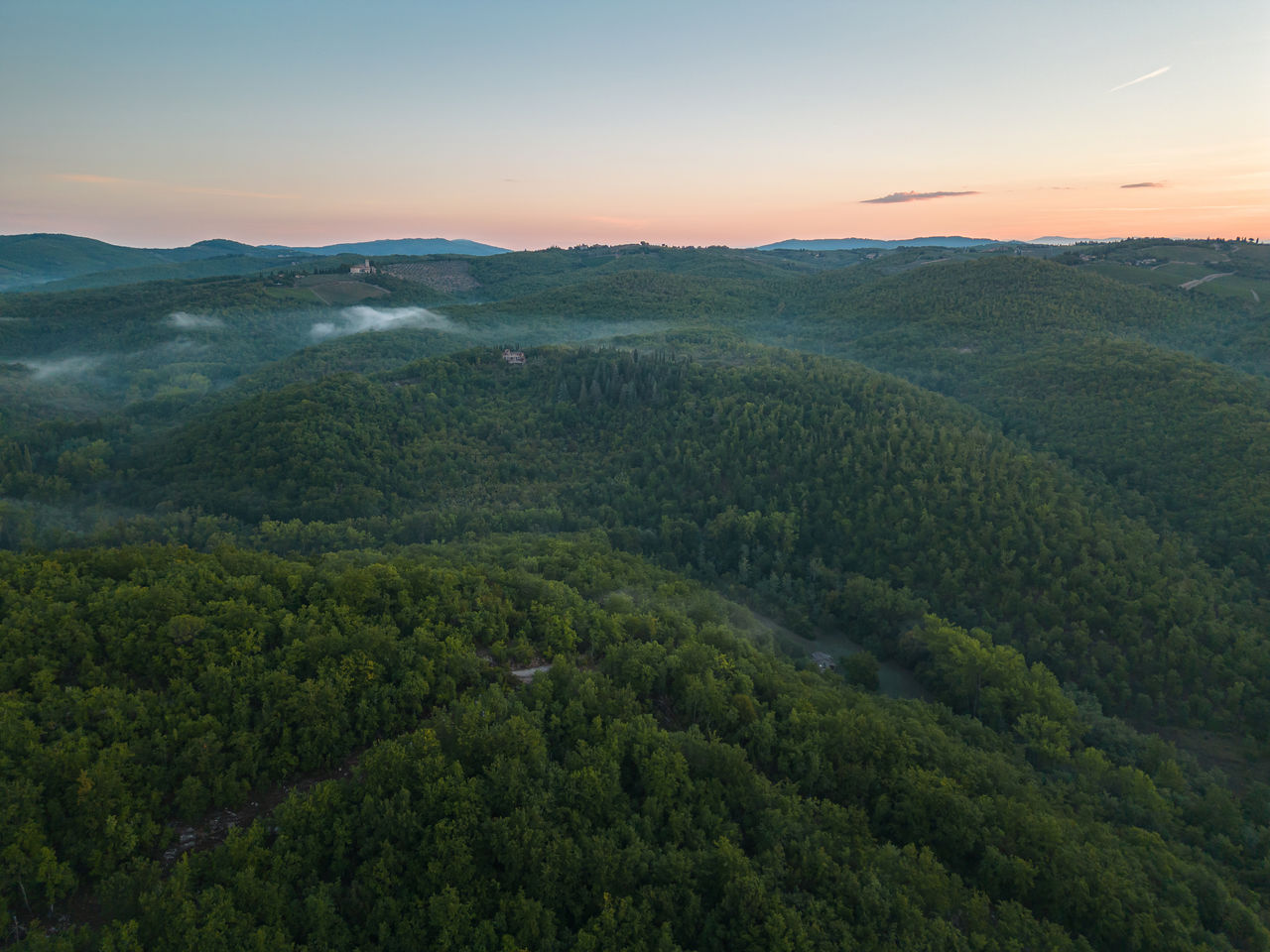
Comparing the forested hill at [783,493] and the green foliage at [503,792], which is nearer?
the green foliage at [503,792]

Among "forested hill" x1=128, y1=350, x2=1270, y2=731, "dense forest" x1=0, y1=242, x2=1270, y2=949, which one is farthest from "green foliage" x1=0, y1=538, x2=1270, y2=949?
"forested hill" x1=128, y1=350, x2=1270, y2=731

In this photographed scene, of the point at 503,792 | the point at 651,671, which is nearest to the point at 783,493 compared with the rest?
the point at 651,671

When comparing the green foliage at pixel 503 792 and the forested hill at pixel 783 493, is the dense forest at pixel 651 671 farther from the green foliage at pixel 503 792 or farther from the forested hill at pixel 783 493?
the forested hill at pixel 783 493

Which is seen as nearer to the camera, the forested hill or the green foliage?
the green foliage

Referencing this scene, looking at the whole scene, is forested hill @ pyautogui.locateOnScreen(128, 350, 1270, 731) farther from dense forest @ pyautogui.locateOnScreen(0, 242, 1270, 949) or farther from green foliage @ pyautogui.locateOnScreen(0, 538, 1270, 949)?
green foliage @ pyautogui.locateOnScreen(0, 538, 1270, 949)

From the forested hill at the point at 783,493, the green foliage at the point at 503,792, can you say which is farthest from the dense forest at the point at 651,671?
the forested hill at the point at 783,493

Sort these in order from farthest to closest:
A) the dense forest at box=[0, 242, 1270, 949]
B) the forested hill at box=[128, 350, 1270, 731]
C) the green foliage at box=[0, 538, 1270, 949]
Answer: the forested hill at box=[128, 350, 1270, 731] → the dense forest at box=[0, 242, 1270, 949] → the green foliage at box=[0, 538, 1270, 949]

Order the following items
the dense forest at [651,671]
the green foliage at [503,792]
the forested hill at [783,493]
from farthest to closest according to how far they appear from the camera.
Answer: the forested hill at [783,493] < the dense forest at [651,671] < the green foliage at [503,792]

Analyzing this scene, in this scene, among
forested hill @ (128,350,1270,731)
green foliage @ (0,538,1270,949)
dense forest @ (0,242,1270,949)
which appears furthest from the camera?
forested hill @ (128,350,1270,731)
